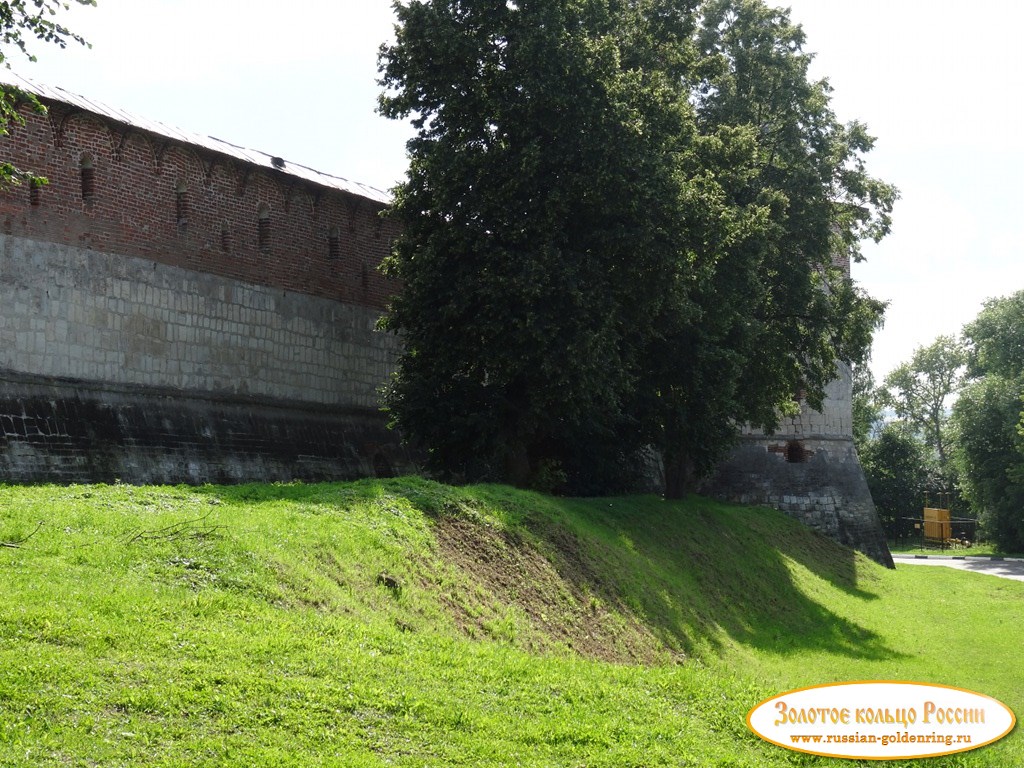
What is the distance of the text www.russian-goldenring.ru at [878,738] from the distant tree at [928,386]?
6462 cm

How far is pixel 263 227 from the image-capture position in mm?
21875

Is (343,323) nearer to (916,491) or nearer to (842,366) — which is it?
(842,366)

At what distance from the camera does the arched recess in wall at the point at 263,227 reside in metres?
21.8

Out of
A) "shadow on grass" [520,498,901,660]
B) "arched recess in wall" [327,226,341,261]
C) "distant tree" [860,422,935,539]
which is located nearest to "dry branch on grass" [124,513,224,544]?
"shadow on grass" [520,498,901,660]

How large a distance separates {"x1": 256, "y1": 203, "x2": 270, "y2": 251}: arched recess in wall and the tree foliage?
263 centimetres

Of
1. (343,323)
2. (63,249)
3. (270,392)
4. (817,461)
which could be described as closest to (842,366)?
(817,461)

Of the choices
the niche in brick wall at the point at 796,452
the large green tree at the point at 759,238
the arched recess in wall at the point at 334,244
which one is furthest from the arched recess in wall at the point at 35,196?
the niche in brick wall at the point at 796,452

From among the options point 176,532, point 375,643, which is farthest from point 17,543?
point 375,643

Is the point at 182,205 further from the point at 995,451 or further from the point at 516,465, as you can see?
the point at 995,451

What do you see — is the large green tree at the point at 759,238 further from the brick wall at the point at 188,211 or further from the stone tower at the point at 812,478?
the brick wall at the point at 188,211

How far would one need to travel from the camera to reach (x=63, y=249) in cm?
1761

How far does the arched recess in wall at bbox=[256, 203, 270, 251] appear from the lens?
21750 millimetres

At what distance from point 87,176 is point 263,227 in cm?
403

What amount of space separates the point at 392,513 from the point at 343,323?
35.0 ft
